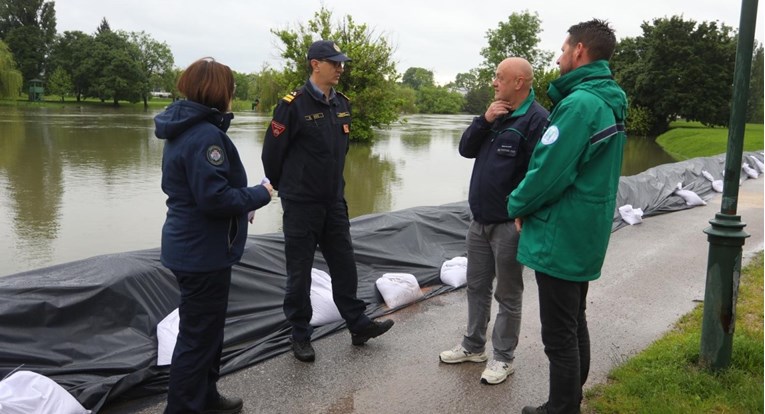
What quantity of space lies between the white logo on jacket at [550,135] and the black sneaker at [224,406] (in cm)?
214

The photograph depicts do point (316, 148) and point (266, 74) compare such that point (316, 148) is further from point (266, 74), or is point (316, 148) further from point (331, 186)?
point (266, 74)

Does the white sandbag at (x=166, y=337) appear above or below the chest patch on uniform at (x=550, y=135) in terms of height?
below

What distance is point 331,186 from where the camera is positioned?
3.85m

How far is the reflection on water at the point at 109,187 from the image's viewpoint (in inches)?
368

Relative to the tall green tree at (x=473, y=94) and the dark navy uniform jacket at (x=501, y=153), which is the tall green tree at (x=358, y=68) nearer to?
the dark navy uniform jacket at (x=501, y=153)

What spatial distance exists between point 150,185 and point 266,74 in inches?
966

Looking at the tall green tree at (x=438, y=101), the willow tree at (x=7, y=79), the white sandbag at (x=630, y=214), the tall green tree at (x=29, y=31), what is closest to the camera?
the white sandbag at (x=630, y=214)

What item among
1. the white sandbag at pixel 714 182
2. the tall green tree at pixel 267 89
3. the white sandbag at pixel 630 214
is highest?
the tall green tree at pixel 267 89

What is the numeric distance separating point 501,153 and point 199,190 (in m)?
1.72

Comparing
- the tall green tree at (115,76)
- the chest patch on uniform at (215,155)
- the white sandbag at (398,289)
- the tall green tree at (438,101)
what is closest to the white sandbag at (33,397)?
the chest patch on uniform at (215,155)

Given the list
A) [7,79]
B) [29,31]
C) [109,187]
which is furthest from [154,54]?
[109,187]

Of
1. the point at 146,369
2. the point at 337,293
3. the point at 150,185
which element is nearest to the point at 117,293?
the point at 146,369

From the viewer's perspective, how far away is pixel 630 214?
914 centimetres

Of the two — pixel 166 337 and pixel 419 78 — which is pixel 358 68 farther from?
pixel 419 78
